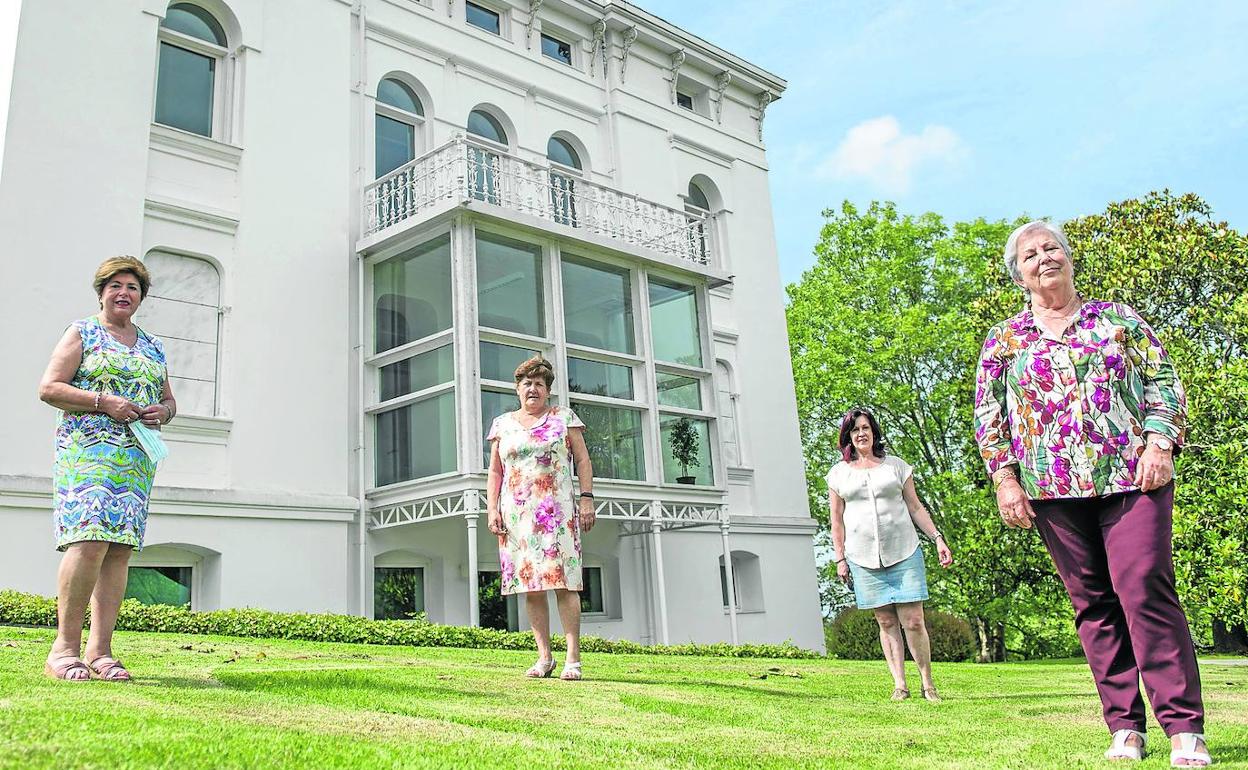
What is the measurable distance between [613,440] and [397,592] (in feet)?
13.6

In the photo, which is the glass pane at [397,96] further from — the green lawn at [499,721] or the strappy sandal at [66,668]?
the strappy sandal at [66,668]

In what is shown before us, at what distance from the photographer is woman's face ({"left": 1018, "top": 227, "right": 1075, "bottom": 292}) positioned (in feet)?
14.0

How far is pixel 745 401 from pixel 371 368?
29.2 feet

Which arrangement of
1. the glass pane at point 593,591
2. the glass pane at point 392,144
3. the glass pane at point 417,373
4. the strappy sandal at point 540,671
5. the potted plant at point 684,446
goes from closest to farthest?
the strappy sandal at point 540,671 → the glass pane at point 417,373 → the potted plant at point 684,446 → the glass pane at point 392,144 → the glass pane at point 593,591

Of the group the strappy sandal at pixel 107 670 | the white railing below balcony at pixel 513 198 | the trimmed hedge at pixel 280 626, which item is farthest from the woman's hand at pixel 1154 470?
the white railing below balcony at pixel 513 198

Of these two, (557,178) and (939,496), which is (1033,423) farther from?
(939,496)

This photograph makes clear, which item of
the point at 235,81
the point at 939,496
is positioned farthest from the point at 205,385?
the point at 939,496

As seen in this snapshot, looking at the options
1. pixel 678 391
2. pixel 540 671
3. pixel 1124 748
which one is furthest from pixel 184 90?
pixel 1124 748

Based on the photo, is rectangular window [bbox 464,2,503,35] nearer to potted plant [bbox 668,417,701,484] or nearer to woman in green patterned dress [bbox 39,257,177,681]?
potted plant [bbox 668,417,701,484]

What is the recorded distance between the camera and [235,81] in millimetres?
15734

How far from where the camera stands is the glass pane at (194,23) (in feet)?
50.7

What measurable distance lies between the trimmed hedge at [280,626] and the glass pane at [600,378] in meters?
4.64

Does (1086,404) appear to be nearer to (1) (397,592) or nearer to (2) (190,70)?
(1) (397,592)

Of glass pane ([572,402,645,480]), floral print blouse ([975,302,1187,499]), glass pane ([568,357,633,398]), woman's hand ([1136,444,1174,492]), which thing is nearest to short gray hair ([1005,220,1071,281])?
floral print blouse ([975,302,1187,499])
